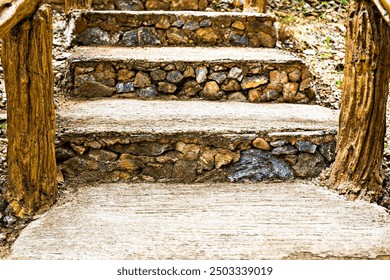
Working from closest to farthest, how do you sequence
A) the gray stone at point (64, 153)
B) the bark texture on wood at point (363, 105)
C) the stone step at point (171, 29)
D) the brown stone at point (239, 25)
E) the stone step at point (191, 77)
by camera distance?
the bark texture on wood at point (363, 105)
the gray stone at point (64, 153)
the stone step at point (191, 77)
the stone step at point (171, 29)
the brown stone at point (239, 25)

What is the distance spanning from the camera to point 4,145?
7.87 feet

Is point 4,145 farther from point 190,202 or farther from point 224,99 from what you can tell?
point 224,99

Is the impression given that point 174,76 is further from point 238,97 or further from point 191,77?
point 238,97

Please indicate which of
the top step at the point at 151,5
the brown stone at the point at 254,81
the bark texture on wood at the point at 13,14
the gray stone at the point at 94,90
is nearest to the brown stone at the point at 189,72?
the brown stone at the point at 254,81

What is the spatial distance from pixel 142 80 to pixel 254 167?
1008 millimetres

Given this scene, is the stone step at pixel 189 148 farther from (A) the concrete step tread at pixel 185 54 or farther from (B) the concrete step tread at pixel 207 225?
(A) the concrete step tread at pixel 185 54

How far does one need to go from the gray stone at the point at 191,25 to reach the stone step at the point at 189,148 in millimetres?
1194

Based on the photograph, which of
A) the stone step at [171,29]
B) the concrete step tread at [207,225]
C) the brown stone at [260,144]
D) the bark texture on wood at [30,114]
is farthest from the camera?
the stone step at [171,29]

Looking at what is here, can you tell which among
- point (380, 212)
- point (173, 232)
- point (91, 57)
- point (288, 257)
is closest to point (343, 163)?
point (380, 212)

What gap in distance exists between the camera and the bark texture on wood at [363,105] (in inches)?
81.3

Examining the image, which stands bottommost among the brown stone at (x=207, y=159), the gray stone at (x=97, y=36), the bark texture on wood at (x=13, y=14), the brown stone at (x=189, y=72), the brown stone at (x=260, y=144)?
the brown stone at (x=207, y=159)

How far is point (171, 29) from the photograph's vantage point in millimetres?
3514

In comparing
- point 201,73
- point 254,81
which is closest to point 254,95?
point 254,81

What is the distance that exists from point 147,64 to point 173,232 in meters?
1.40
